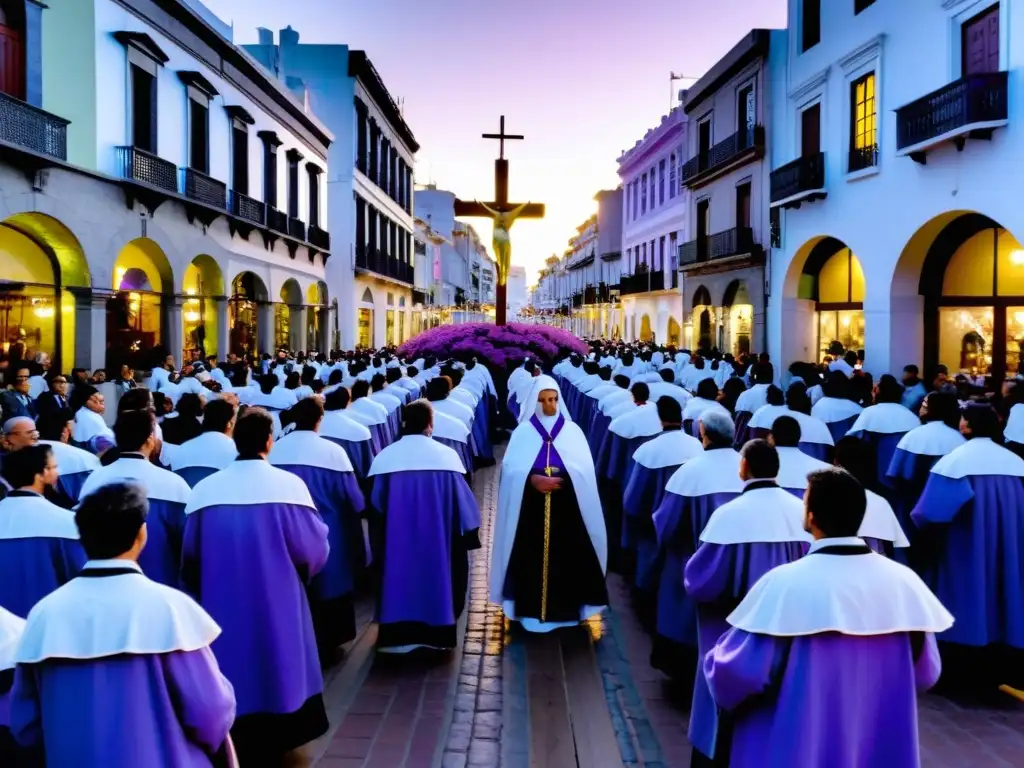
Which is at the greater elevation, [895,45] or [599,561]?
[895,45]

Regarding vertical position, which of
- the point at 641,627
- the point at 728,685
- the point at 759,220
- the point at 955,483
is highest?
A: the point at 759,220

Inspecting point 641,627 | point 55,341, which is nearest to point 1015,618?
point 641,627

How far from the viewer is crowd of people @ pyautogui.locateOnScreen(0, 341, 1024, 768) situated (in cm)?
306

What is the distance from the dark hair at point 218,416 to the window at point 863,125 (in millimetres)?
14966

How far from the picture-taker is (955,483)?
589 centimetres

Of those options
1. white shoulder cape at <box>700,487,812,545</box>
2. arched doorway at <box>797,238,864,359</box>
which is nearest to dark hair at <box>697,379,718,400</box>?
white shoulder cape at <box>700,487,812,545</box>

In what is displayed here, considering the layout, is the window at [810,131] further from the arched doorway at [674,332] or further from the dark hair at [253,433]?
the dark hair at [253,433]

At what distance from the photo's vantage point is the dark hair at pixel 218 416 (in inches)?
254

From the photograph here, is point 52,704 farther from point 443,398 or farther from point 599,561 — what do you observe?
point 443,398

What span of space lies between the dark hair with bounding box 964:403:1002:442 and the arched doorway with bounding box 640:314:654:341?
109 feet

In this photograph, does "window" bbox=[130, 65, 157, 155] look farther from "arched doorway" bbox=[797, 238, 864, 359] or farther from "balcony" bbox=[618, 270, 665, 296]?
"balcony" bbox=[618, 270, 665, 296]

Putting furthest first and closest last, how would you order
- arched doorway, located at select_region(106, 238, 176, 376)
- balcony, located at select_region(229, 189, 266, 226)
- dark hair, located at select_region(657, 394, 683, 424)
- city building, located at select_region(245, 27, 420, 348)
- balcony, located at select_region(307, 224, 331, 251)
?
city building, located at select_region(245, 27, 420, 348) < balcony, located at select_region(307, 224, 331, 251) < balcony, located at select_region(229, 189, 266, 226) < arched doorway, located at select_region(106, 238, 176, 376) < dark hair, located at select_region(657, 394, 683, 424)

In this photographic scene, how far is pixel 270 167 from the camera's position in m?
26.4

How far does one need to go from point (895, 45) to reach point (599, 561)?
550 inches
